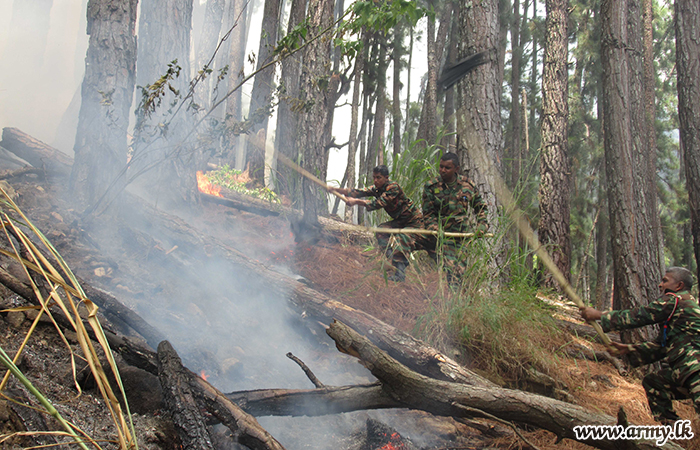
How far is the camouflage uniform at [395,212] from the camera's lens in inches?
186

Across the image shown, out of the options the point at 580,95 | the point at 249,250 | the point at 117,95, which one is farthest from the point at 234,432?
the point at 580,95

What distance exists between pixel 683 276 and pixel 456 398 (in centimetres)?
208

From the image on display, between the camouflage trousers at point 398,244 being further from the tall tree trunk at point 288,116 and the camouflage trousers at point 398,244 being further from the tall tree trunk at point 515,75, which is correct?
the tall tree trunk at point 515,75

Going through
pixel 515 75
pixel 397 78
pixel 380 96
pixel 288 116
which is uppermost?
pixel 515 75

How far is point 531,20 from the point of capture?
46.6 ft

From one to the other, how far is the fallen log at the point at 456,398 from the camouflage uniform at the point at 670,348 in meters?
0.80

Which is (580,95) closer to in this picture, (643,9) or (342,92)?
(643,9)

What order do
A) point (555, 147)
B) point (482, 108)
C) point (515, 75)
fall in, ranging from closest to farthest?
1. point (482, 108)
2. point (555, 147)
3. point (515, 75)

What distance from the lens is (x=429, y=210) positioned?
16.0 feet

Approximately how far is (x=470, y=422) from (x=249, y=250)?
13.0 ft

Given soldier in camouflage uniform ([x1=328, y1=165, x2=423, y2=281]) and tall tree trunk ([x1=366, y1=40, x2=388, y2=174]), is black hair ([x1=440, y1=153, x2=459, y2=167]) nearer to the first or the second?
soldier in camouflage uniform ([x1=328, y1=165, x2=423, y2=281])

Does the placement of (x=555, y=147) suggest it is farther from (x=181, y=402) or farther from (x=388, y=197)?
(x=181, y=402)

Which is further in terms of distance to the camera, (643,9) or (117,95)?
(643,9)

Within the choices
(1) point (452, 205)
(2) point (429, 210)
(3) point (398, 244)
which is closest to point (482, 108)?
(1) point (452, 205)
